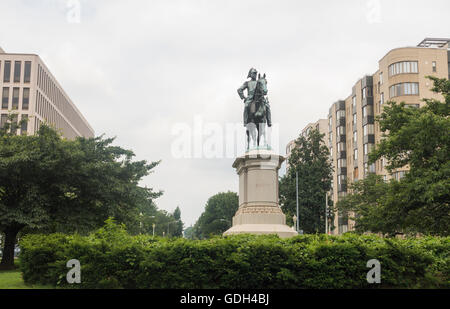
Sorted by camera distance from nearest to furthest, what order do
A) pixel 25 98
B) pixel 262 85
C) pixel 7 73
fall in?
pixel 262 85 < pixel 25 98 < pixel 7 73

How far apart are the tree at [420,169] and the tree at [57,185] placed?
15.0 m

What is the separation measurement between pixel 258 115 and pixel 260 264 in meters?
11.6

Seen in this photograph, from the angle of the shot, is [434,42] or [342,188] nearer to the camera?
[434,42]

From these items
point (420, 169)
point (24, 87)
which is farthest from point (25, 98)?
point (420, 169)

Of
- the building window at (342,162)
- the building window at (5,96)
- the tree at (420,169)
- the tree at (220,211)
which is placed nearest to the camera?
the tree at (420,169)

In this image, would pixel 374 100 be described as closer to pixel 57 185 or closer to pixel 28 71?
pixel 28 71

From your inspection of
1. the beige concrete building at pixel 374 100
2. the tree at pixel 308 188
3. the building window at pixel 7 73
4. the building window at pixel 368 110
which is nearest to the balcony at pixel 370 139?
the beige concrete building at pixel 374 100

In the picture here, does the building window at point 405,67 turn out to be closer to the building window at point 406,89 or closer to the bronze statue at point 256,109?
the building window at point 406,89

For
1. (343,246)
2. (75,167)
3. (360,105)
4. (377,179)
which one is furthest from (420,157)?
(360,105)

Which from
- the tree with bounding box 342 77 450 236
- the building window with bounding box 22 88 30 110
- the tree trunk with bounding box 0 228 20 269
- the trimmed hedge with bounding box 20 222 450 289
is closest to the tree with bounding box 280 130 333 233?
the tree with bounding box 342 77 450 236

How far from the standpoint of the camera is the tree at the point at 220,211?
365 feet

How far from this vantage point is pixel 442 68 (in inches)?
2655

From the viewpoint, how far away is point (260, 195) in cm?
2064

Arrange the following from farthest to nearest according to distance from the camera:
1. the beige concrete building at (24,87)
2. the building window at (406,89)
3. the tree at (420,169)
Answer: the beige concrete building at (24,87)
the building window at (406,89)
the tree at (420,169)
